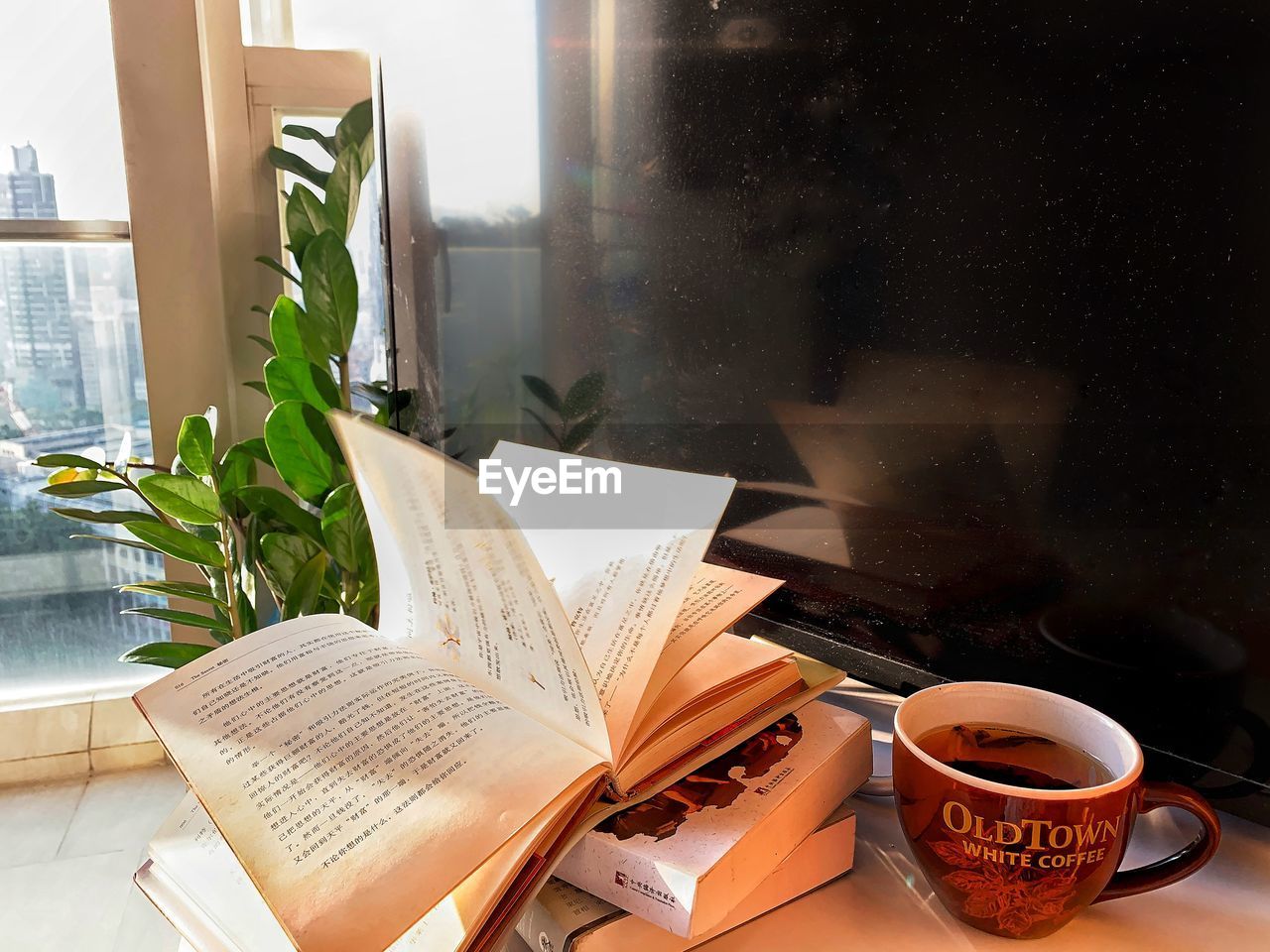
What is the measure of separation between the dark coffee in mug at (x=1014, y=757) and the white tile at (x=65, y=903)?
3.42 feet

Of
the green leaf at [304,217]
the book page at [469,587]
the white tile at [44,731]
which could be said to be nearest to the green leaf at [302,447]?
the green leaf at [304,217]

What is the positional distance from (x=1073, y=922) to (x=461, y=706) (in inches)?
11.4

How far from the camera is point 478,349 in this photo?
2.65ft

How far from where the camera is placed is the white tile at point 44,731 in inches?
52.8

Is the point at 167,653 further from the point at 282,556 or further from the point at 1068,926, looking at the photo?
the point at 1068,926

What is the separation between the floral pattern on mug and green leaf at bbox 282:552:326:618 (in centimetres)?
66

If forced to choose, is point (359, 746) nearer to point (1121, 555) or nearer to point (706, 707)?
point (706, 707)

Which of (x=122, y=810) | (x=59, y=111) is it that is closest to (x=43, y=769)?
(x=122, y=810)

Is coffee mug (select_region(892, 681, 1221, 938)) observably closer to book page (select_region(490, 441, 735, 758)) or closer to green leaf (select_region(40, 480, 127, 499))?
book page (select_region(490, 441, 735, 758))

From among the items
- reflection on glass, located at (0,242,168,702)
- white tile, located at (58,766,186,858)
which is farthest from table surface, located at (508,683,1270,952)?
reflection on glass, located at (0,242,168,702)

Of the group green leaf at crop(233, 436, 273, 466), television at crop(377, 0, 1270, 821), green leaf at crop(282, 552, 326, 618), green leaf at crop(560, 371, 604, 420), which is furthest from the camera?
green leaf at crop(233, 436, 273, 466)

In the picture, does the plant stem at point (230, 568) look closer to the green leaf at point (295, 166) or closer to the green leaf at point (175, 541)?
the green leaf at point (175, 541)

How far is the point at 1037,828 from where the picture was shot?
0.35 m

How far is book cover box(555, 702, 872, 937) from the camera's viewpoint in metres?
0.36
